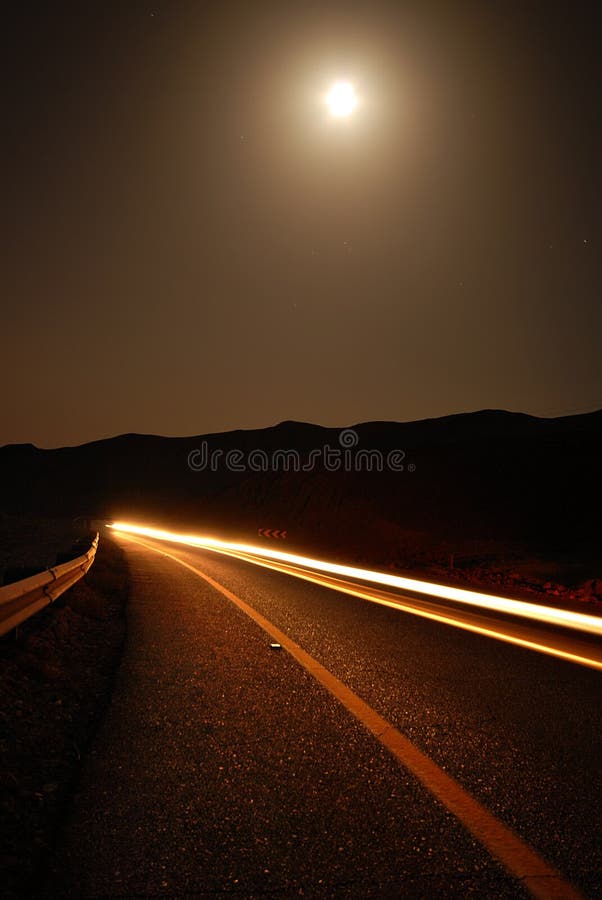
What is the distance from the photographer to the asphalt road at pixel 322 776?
240 centimetres

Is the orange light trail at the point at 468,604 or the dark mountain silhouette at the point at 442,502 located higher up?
the dark mountain silhouette at the point at 442,502

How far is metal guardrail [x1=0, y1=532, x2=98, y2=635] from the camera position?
207 inches

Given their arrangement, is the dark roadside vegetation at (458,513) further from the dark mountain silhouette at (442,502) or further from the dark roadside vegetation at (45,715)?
the dark roadside vegetation at (45,715)

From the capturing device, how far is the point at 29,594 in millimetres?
6258

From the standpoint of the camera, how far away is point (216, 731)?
4.08 meters

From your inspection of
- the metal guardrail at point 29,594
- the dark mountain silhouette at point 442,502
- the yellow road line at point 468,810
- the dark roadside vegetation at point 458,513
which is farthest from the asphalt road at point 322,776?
the dark mountain silhouette at point 442,502

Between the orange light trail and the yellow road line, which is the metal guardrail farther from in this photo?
the orange light trail

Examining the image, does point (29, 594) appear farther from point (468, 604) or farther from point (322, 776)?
point (468, 604)

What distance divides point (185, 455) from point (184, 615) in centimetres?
18300

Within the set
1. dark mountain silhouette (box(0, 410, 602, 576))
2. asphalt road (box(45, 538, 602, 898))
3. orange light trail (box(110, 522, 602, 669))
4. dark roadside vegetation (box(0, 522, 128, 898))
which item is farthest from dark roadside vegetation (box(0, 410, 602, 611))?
dark roadside vegetation (box(0, 522, 128, 898))

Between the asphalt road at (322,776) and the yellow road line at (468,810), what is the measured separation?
0.17ft

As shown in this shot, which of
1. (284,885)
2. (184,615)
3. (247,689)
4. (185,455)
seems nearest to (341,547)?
(184,615)

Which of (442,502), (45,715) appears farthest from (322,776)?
(442,502)

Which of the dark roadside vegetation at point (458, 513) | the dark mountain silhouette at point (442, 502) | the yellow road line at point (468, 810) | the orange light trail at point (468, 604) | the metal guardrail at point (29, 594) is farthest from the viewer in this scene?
the dark mountain silhouette at point (442, 502)
